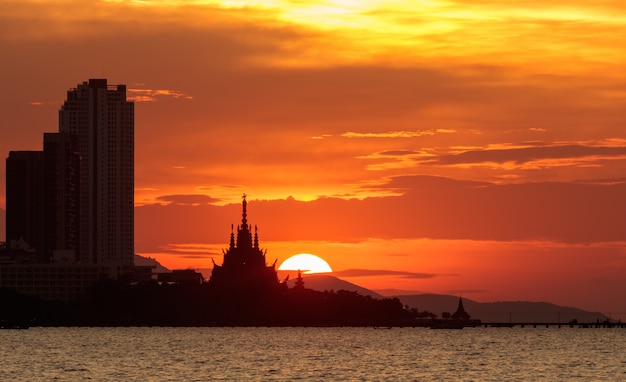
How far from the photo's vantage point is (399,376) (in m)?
164

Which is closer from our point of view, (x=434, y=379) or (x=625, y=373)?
(x=434, y=379)

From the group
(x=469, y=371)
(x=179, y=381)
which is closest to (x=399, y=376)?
(x=469, y=371)

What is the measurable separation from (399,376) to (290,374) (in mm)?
14679

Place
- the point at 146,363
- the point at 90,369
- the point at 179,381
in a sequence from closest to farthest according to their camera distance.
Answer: the point at 179,381 < the point at 90,369 < the point at 146,363

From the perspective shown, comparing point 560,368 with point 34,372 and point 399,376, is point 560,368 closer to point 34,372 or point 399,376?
point 399,376

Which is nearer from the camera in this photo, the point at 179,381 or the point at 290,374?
the point at 179,381

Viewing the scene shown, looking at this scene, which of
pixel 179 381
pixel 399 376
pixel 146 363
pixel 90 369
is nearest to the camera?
pixel 179 381

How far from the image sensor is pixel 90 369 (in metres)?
176

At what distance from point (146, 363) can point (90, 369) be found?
635 inches

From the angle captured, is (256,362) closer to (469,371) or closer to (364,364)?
(364,364)

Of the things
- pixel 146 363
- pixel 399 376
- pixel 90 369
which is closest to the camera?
pixel 399 376

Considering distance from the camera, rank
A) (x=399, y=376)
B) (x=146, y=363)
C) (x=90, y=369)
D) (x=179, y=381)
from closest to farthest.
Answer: (x=179, y=381) < (x=399, y=376) < (x=90, y=369) < (x=146, y=363)

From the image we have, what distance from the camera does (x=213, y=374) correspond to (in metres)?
166

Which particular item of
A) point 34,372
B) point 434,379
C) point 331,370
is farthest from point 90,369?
point 434,379
